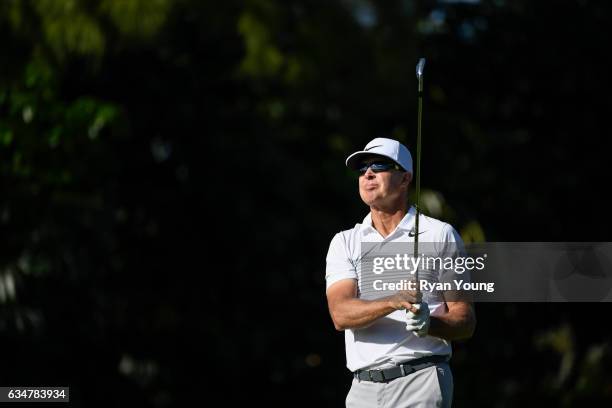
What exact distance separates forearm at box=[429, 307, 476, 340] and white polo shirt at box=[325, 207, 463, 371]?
132 mm

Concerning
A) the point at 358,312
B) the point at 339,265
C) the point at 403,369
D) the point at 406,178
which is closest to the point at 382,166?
the point at 406,178

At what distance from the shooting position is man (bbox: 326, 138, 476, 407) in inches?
246

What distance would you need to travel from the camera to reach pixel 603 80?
26875 millimetres

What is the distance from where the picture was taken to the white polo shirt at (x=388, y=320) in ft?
20.6

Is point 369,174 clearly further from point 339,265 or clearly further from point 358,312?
point 358,312

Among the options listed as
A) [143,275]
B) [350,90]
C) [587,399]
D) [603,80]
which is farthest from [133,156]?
[603,80]

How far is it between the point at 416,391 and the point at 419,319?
605 millimetres

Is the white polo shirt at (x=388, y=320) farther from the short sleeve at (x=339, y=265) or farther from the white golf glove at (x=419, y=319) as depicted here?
the white golf glove at (x=419, y=319)

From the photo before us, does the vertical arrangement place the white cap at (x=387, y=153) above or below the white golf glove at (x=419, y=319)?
above

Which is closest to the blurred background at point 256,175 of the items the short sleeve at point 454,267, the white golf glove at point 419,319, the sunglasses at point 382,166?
the sunglasses at point 382,166

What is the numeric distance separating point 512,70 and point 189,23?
8.17m

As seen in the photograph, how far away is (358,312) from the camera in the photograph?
617cm

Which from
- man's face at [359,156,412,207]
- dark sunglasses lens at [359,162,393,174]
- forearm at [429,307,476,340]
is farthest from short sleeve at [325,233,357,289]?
forearm at [429,307,476,340]

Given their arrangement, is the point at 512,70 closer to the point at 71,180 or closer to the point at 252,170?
the point at 252,170
